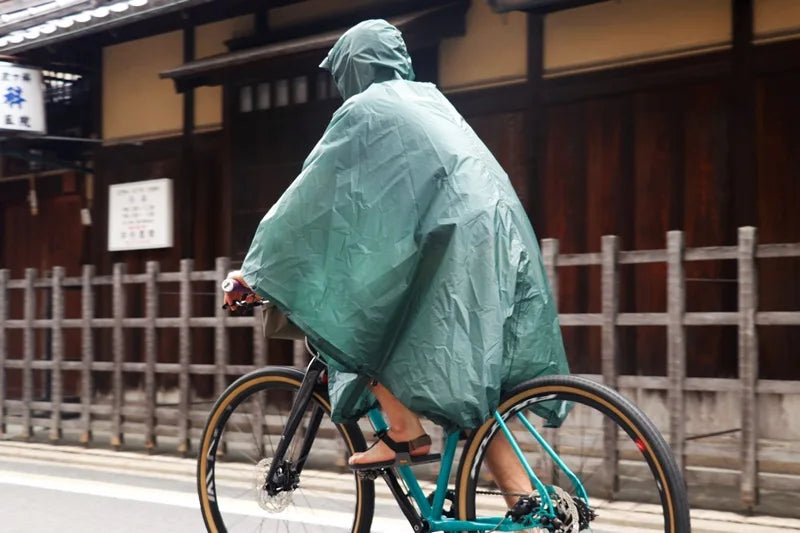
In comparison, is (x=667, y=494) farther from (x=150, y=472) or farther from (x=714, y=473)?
(x=150, y=472)

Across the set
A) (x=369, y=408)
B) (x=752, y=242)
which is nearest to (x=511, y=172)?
(x=752, y=242)

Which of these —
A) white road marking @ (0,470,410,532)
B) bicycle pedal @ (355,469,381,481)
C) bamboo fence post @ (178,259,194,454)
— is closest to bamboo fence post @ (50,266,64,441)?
bamboo fence post @ (178,259,194,454)

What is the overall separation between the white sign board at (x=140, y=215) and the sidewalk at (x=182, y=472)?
106 inches

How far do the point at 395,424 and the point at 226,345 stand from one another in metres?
4.22

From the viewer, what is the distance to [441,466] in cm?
314

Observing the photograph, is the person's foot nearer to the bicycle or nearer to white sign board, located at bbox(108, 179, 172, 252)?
the bicycle

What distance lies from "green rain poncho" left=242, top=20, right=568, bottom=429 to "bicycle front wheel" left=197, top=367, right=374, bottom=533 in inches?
13.4

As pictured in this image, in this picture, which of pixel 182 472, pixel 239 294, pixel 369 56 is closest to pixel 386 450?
pixel 239 294

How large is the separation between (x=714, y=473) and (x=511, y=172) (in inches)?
129

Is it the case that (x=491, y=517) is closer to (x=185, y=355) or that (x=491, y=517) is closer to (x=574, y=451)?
(x=574, y=451)

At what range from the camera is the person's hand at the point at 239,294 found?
3.40 meters

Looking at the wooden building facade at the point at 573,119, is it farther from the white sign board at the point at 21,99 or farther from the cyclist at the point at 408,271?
the cyclist at the point at 408,271

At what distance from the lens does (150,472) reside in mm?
6676

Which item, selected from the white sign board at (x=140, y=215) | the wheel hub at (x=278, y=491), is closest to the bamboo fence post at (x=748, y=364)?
the wheel hub at (x=278, y=491)
